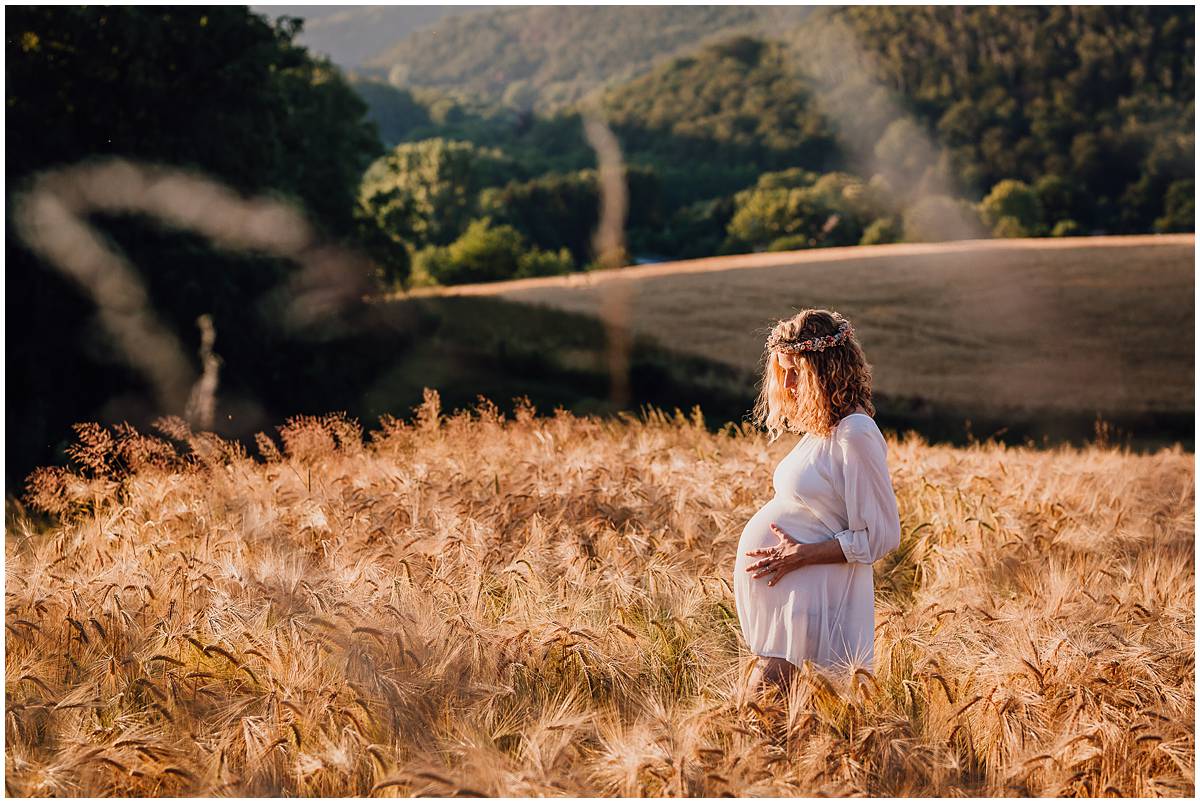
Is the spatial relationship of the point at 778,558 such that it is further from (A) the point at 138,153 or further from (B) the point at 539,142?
(B) the point at 539,142

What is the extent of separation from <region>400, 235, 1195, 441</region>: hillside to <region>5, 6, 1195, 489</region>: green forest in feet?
8.98

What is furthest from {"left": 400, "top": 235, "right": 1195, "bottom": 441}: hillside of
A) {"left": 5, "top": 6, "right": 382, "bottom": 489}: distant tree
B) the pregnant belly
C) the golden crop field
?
the pregnant belly

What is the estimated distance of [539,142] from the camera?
98.4ft

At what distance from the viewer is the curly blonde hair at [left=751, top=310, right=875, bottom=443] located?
→ 9.21ft

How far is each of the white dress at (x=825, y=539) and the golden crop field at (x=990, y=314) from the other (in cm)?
1375

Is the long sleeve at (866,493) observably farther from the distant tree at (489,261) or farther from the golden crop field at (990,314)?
the distant tree at (489,261)

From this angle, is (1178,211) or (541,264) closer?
(1178,211)

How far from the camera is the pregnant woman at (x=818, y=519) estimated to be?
2.76 meters

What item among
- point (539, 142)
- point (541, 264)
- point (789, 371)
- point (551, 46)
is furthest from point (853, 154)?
point (789, 371)

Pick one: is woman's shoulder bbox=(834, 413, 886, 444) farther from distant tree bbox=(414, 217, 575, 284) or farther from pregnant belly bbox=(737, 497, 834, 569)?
distant tree bbox=(414, 217, 575, 284)

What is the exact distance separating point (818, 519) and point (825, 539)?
0.06 meters

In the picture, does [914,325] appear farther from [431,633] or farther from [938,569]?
[431,633]

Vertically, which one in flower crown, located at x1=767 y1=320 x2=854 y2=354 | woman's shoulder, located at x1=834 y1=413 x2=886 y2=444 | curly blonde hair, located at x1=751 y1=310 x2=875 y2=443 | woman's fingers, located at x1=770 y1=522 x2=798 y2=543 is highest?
flower crown, located at x1=767 y1=320 x2=854 y2=354

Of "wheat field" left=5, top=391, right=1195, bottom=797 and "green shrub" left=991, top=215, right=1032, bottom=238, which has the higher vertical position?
"green shrub" left=991, top=215, right=1032, bottom=238
